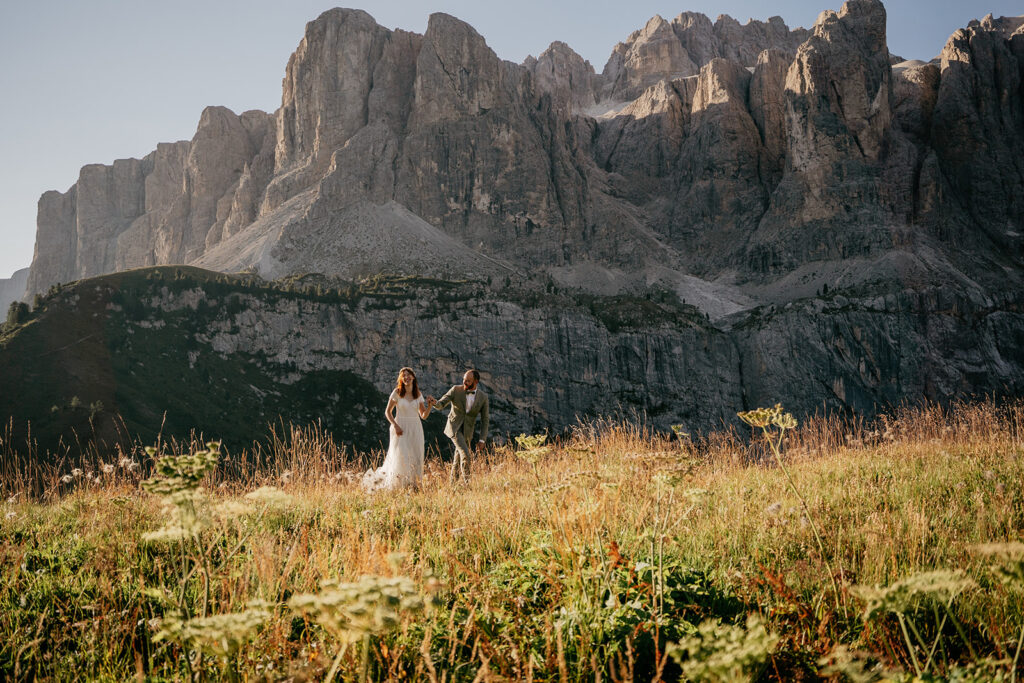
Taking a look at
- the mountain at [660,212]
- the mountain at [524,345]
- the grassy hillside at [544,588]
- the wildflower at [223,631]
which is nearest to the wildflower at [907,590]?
the grassy hillside at [544,588]

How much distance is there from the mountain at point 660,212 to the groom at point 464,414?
7907 cm

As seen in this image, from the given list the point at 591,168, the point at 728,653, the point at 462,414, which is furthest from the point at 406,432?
the point at 591,168

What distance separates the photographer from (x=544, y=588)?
141 inches

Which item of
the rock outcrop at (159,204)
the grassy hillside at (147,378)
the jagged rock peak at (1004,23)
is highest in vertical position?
the jagged rock peak at (1004,23)

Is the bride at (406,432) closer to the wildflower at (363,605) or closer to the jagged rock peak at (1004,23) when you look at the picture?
the wildflower at (363,605)

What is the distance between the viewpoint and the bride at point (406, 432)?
32.9 ft

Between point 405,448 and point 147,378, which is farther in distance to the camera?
point 147,378

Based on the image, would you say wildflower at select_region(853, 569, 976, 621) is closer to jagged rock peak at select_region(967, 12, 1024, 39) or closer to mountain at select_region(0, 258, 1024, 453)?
mountain at select_region(0, 258, 1024, 453)

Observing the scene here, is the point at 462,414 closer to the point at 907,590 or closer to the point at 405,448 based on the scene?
the point at 405,448

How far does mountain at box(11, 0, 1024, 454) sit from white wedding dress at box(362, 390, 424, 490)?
79.4 m

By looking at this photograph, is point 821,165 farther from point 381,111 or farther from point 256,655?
point 256,655

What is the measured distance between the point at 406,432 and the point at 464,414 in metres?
1.05

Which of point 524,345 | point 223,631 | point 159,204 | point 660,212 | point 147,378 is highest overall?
point 159,204

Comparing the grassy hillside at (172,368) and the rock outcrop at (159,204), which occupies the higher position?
the rock outcrop at (159,204)
